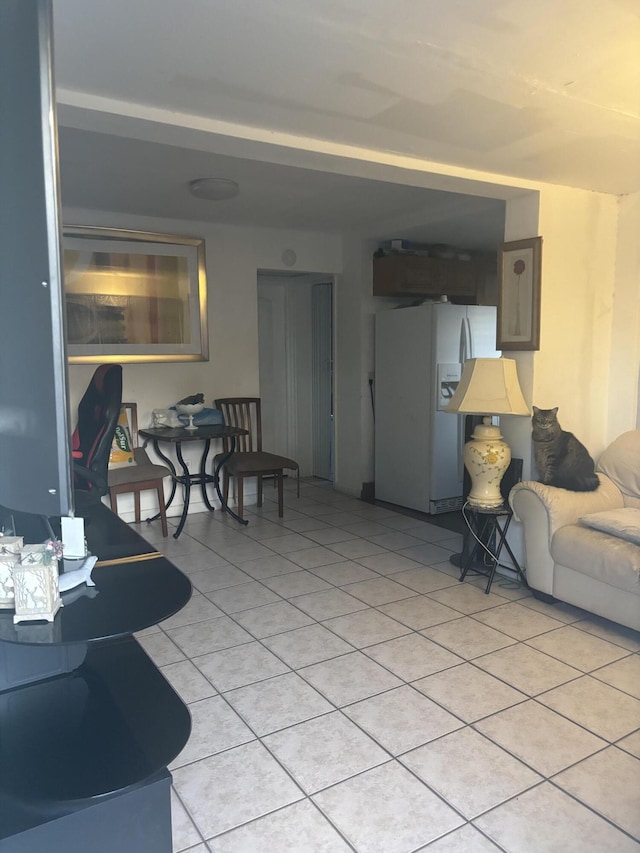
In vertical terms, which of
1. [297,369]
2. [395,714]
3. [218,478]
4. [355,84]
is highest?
[355,84]

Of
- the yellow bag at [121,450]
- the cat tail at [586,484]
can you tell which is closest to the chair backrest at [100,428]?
the yellow bag at [121,450]

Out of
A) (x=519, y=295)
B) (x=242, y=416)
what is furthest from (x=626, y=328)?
(x=242, y=416)

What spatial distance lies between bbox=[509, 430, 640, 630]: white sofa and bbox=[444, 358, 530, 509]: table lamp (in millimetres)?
145

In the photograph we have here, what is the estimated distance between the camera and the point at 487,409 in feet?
10.9

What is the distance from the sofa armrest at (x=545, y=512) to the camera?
3215 millimetres

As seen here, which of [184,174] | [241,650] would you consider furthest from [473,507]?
[184,174]

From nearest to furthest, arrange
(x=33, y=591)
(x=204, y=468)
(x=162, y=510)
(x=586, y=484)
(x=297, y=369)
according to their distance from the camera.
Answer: (x=33, y=591), (x=586, y=484), (x=162, y=510), (x=204, y=468), (x=297, y=369)

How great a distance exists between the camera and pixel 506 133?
2.53 metres

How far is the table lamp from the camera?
10.9 feet

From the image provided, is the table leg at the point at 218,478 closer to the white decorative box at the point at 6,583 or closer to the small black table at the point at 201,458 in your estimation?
the small black table at the point at 201,458

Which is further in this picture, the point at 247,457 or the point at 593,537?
the point at 247,457

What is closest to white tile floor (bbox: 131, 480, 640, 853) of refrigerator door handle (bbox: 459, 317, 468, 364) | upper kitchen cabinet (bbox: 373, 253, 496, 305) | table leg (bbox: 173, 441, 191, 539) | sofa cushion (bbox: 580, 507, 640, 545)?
sofa cushion (bbox: 580, 507, 640, 545)

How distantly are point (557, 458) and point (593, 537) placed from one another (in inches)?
21.1

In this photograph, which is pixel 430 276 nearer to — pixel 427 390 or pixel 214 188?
pixel 427 390
